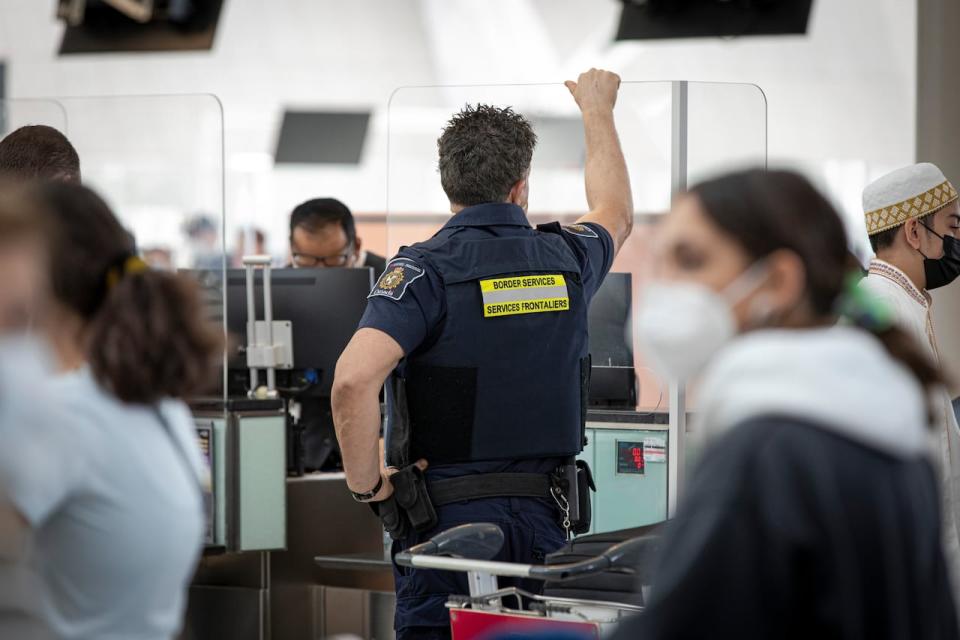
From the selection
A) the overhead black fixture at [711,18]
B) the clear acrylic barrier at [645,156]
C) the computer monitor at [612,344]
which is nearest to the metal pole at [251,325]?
the clear acrylic barrier at [645,156]

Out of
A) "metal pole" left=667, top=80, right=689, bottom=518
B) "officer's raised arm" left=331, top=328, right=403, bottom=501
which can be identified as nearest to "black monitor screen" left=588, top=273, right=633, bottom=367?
"metal pole" left=667, top=80, right=689, bottom=518

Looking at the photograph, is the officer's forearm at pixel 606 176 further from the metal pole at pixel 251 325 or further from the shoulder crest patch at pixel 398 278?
the metal pole at pixel 251 325

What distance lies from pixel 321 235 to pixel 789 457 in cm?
354

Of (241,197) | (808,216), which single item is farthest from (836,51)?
(808,216)

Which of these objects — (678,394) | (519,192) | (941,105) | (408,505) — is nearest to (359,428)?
(408,505)

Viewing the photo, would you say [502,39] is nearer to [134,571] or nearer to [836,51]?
[836,51]

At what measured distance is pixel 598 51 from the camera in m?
8.63

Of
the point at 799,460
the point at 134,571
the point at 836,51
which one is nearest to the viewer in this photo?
the point at 799,460

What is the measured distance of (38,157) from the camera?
2344 mm

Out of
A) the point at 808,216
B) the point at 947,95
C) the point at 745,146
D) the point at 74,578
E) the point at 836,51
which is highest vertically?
the point at 836,51

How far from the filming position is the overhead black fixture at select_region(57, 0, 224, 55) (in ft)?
24.8

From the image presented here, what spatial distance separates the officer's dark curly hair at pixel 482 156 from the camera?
2482mm

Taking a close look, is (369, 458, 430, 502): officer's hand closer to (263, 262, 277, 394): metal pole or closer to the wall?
(263, 262, 277, 394): metal pole

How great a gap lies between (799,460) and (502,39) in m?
8.23
